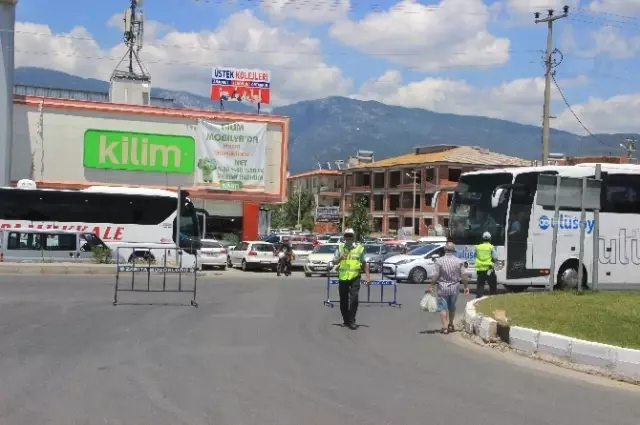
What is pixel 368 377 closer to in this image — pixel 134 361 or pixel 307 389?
A: pixel 307 389

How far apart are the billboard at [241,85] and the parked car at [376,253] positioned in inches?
637

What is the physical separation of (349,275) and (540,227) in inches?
413

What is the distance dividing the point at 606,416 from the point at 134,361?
5.84 metres

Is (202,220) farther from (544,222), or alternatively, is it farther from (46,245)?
(544,222)

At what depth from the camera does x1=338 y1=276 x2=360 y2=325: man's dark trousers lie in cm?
1463

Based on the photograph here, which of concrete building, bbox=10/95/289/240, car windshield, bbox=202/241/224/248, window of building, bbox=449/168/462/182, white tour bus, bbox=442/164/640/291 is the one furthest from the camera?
window of building, bbox=449/168/462/182

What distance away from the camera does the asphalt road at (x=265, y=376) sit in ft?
24.3

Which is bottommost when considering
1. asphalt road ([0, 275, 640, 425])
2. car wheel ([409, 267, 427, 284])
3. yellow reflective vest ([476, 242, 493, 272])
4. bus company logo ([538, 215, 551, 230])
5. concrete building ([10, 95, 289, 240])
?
car wheel ([409, 267, 427, 284])

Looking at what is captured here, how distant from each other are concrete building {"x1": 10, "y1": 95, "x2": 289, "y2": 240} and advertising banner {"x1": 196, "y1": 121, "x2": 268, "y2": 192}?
23 cm

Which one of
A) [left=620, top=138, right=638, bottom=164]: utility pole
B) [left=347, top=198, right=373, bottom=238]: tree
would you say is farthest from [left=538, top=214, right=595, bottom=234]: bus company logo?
[left=347, top=198, right=373, bottom=238]: tree

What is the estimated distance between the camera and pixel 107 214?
1384 inches

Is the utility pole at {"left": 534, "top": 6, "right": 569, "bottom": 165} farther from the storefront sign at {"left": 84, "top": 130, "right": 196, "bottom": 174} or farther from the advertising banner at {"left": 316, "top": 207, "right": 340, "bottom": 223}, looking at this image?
the advertising banner at {"left": 316, "top": 207, "right": 340, "bottom": 223}

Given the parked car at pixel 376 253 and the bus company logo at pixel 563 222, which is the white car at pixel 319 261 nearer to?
the parked car at pixel 376 253

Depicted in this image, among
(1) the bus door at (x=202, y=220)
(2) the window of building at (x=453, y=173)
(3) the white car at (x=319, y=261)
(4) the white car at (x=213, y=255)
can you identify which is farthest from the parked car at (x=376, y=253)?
(2) the window of building at (x=453, y=173)
